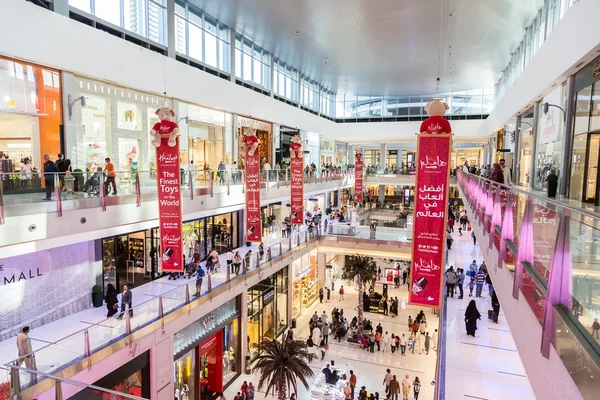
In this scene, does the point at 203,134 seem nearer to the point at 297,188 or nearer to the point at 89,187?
the point at 297,188

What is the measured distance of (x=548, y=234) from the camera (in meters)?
3.13

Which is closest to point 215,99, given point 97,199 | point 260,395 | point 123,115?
point 123,115

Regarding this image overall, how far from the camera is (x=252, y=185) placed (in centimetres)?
1463

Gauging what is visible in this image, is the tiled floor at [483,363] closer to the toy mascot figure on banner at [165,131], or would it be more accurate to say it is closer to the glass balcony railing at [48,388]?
the glass balcony railing at [48,388]

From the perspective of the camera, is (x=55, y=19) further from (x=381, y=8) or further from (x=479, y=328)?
(x=479, y=328)

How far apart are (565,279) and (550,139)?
1397 cm

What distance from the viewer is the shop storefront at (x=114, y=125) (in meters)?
12.9

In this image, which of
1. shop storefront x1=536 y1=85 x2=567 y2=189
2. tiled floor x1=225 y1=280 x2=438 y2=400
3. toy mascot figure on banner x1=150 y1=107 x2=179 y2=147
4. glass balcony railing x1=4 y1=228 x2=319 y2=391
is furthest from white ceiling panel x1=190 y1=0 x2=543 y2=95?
tiled floor x1=225 y1=280 x2=438 y2=400

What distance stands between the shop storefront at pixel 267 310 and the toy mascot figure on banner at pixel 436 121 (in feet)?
40.3

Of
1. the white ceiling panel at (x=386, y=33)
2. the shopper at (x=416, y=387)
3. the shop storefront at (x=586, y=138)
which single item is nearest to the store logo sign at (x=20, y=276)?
the shopper at (x=416, y=387)

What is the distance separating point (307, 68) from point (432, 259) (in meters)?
25.4

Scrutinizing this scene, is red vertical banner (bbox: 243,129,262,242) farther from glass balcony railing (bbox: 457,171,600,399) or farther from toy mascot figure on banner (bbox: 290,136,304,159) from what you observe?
glass balcony railing (bbox: 457,171,600,399)

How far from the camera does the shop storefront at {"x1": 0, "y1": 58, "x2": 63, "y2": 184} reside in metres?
10.6

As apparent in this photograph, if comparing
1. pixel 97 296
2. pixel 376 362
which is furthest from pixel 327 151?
pixel 97 296
